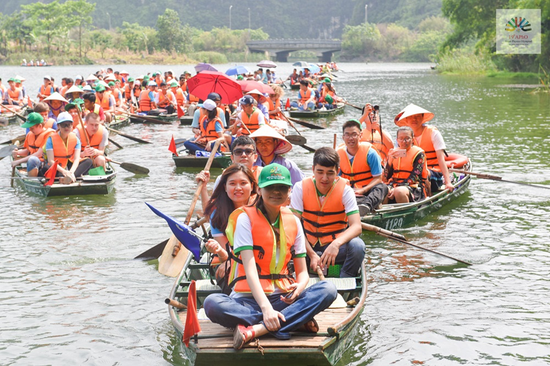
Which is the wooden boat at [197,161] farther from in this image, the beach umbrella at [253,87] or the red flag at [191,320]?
the red flag at [191,320]

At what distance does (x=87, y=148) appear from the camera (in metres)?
12.6

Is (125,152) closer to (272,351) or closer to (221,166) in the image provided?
(221,166)

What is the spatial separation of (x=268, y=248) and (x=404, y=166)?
5.32 m

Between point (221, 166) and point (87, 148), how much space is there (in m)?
3.33

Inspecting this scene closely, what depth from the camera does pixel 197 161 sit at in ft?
48.3

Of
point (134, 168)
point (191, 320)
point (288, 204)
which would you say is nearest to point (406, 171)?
point (288, 204)

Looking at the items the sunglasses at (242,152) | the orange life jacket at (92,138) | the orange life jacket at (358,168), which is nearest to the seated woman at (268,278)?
the sunglasses at (242,152)

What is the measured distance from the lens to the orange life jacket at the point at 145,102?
23875 millimetres

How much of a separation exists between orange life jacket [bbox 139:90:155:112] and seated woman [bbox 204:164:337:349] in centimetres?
1923

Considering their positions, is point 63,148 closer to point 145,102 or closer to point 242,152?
point 242,152

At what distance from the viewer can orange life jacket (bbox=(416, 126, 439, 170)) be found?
10.7 metres

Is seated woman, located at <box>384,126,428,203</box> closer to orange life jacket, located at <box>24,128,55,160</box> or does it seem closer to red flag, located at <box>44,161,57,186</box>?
→ red flag, located at <box>44,161,57,186</box>

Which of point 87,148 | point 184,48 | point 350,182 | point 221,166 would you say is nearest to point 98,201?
point 87,148

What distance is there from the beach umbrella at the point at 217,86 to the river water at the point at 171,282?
9.64 feet
